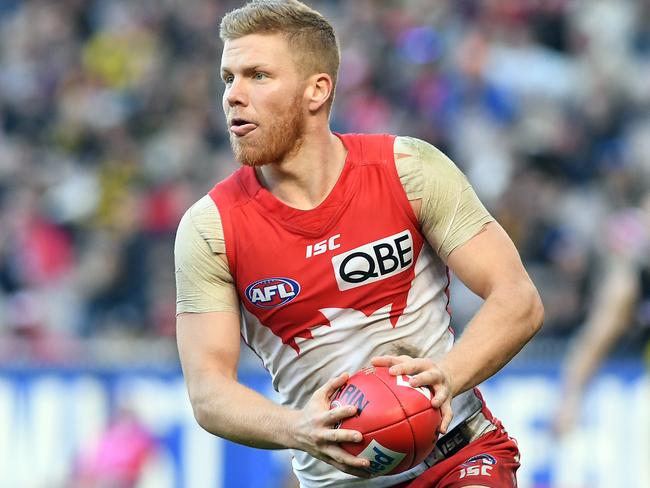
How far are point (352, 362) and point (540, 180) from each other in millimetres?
6726

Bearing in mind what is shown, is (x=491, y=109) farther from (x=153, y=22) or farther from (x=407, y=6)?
(x=153, y=22)

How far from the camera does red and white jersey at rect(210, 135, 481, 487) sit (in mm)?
4926

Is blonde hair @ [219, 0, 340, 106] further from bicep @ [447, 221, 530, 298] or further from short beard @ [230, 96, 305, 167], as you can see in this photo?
bicep @ [447, 221, 530, 298]

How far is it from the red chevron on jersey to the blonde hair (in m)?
0.48

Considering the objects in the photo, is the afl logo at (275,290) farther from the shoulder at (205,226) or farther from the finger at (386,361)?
the finger at (386,361)

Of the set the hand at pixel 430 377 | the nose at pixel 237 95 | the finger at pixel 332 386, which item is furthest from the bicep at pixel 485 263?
the nose at pixel 237 95

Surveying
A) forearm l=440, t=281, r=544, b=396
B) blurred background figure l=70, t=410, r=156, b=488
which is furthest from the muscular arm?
blurred background figure l=70, t=410, r=156, b=488

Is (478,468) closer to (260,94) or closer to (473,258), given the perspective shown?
(473,258)

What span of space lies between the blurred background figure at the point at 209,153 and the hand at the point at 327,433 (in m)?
4.75

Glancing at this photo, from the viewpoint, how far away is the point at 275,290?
16.2 ft

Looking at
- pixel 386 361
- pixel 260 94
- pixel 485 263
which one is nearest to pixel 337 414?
pixel 386 361

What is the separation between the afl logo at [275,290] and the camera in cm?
493

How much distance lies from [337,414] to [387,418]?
18cm

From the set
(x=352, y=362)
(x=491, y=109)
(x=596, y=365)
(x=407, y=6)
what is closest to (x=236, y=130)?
(x=352, y=362)
